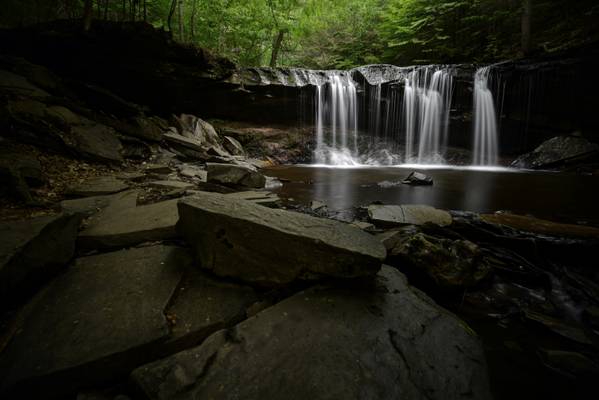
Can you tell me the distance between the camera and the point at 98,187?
13.6 ft

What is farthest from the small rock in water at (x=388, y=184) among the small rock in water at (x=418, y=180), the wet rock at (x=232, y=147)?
the wet rock at (x=232, y=147)

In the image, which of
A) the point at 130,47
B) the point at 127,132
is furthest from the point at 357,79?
the point at 127,132

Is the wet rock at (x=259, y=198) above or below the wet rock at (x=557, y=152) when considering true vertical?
below

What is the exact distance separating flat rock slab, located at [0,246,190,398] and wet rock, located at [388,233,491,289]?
2070 millimetres

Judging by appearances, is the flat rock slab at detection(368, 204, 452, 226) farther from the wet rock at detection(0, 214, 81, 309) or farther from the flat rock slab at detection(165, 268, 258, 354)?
the wet rock at detection(0, 214, 81, 309)

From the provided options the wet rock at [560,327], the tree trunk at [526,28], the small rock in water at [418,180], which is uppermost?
the tree trunk at [526,28]

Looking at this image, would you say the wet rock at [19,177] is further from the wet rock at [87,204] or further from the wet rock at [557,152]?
the wet rock at [557,152]

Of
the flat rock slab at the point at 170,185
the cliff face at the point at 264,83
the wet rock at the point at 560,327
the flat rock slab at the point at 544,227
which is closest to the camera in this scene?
the wet rock at the point at 560,327

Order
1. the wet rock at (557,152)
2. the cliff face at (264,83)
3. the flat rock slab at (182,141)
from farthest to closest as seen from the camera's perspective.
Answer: the wet rock at (557,152) < the cliff face at (264,83) < the flat rock slab at (182,141)

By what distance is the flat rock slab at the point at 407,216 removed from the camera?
3822 mm

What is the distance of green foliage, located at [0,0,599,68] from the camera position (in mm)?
12396

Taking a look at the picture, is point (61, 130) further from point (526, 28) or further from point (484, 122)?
point (526, 28)

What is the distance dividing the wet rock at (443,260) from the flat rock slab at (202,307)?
156 cm

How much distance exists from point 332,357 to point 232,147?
11.0 meters
